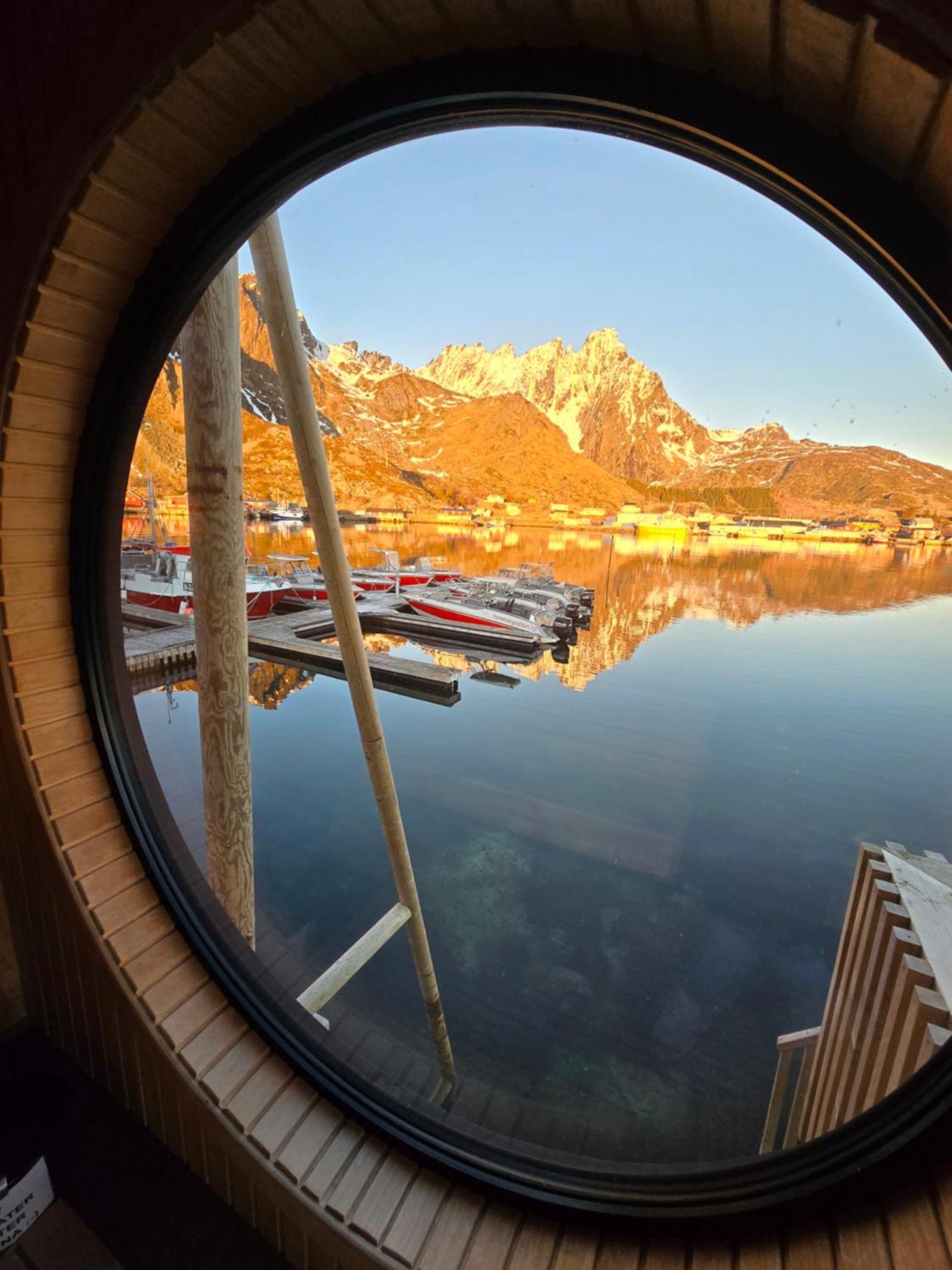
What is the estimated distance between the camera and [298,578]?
1544cm

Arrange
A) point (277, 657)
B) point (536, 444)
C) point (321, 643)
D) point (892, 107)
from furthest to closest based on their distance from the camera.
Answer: point (536, 444) < point (321, 643) < point (277, 657) < point (892, 107)

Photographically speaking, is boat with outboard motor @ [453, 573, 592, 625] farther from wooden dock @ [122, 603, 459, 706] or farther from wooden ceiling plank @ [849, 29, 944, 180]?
wooden ceiling plank @ [849, 29, 944, 180]

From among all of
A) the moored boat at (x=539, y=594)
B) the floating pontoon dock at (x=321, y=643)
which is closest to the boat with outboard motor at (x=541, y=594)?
the moored boat at (x=539, y=594)

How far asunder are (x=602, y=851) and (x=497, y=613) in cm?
866

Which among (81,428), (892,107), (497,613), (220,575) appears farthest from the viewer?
(497,613)

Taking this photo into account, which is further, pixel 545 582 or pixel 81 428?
pixel 545 582

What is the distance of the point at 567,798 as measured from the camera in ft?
23.0

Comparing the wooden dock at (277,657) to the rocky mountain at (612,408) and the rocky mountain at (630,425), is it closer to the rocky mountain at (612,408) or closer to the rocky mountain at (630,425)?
the rocky mountain at (630,425)

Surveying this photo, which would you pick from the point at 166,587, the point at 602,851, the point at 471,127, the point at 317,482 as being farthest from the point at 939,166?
the point at 166,587

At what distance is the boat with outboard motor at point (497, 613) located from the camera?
13289 millimetres

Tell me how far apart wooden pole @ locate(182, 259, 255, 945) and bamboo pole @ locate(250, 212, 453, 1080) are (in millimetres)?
112

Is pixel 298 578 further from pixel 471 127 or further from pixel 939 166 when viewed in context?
pixel 939 166

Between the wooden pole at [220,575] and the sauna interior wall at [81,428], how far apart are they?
432 mm

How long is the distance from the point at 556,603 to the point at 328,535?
567 inches
